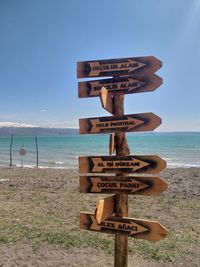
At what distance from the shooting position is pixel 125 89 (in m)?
3.37

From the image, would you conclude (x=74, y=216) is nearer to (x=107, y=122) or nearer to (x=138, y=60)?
(x=107, y=122)

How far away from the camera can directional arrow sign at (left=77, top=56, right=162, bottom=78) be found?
10.9 feet

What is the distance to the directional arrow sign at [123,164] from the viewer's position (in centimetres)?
314

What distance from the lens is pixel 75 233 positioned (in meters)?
5.53

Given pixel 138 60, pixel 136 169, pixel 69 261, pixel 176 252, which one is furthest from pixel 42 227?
pixel 138 60

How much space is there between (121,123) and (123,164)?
0.44m

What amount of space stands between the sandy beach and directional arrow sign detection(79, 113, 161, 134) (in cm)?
214

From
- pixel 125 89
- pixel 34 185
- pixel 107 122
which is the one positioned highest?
pixel 125 89

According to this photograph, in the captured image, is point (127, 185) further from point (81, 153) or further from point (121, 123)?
point (81, 153)

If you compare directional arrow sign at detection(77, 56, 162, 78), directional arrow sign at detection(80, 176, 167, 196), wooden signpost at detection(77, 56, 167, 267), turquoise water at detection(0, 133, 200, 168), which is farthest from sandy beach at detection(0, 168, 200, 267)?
turquoise water at detection(0, 133, 200, 168)

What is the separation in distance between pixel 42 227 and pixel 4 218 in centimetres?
108

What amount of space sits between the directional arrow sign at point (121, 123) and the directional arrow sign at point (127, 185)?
1.70 feet

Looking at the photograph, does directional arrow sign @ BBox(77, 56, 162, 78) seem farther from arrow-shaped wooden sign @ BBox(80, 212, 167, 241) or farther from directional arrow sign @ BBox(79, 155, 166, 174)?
arrow-shaped wooden sign @ BBox(80, 212, 167, 241)

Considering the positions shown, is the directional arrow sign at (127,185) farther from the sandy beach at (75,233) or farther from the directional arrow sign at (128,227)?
the sandy beach at (75,233)
